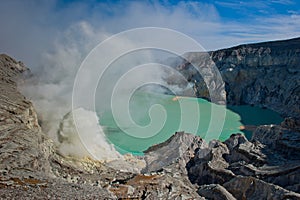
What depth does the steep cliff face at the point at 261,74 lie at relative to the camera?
42.0 m

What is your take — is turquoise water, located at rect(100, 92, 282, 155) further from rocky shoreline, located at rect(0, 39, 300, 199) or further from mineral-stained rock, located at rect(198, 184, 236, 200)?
mineral-stained rock, located at rect(198, 184, 236, 200)

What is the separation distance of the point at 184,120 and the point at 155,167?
16593mm

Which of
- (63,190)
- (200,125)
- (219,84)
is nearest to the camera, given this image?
(63,190)

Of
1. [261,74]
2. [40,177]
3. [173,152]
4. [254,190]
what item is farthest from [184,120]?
[40,177]

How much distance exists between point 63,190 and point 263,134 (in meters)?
14.7

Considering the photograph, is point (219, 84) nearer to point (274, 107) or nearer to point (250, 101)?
point (250, 101)

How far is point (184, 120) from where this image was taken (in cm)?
3406

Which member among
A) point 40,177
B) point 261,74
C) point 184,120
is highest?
point 261,74

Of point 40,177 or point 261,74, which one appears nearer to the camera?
point 40,177

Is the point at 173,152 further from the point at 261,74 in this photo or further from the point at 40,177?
the point at 261,74

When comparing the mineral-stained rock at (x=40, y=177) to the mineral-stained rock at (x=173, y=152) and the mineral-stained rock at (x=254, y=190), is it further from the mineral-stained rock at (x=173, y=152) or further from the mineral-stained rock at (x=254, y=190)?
the mineral-stained rock at (x=173, y=152)

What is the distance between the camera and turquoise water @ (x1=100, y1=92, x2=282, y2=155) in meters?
26.0

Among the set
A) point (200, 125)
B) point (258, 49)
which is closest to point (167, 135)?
point (200, 125)

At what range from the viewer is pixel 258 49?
162 ft
